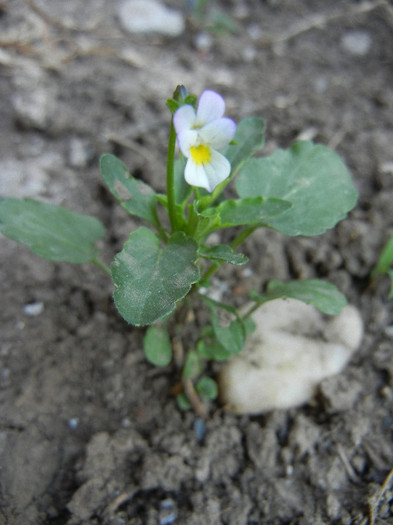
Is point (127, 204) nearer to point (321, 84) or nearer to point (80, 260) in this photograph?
point (80, 260)

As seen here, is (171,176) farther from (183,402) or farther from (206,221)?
(183,402)

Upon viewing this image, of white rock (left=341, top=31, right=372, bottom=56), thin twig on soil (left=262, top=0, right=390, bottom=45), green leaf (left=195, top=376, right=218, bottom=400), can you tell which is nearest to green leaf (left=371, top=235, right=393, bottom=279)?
green leaf (left=195, top=376, right=218, bottom=400)

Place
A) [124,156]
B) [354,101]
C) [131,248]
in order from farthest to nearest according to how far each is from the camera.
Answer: [354,101] → [124,156] → [131,248]

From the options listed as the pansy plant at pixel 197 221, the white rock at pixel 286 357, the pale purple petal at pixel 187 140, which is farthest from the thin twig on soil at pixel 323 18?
the pale purple petal at pixel 187 140

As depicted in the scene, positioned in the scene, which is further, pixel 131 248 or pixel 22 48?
pixel 22 48

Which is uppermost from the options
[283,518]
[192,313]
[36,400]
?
[192,313]

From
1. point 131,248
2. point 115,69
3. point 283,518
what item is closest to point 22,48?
point 115,69

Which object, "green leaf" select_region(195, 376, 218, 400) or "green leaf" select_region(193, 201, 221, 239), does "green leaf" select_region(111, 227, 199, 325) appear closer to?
"green leaf" select_region(193, 201, 221, 239)
